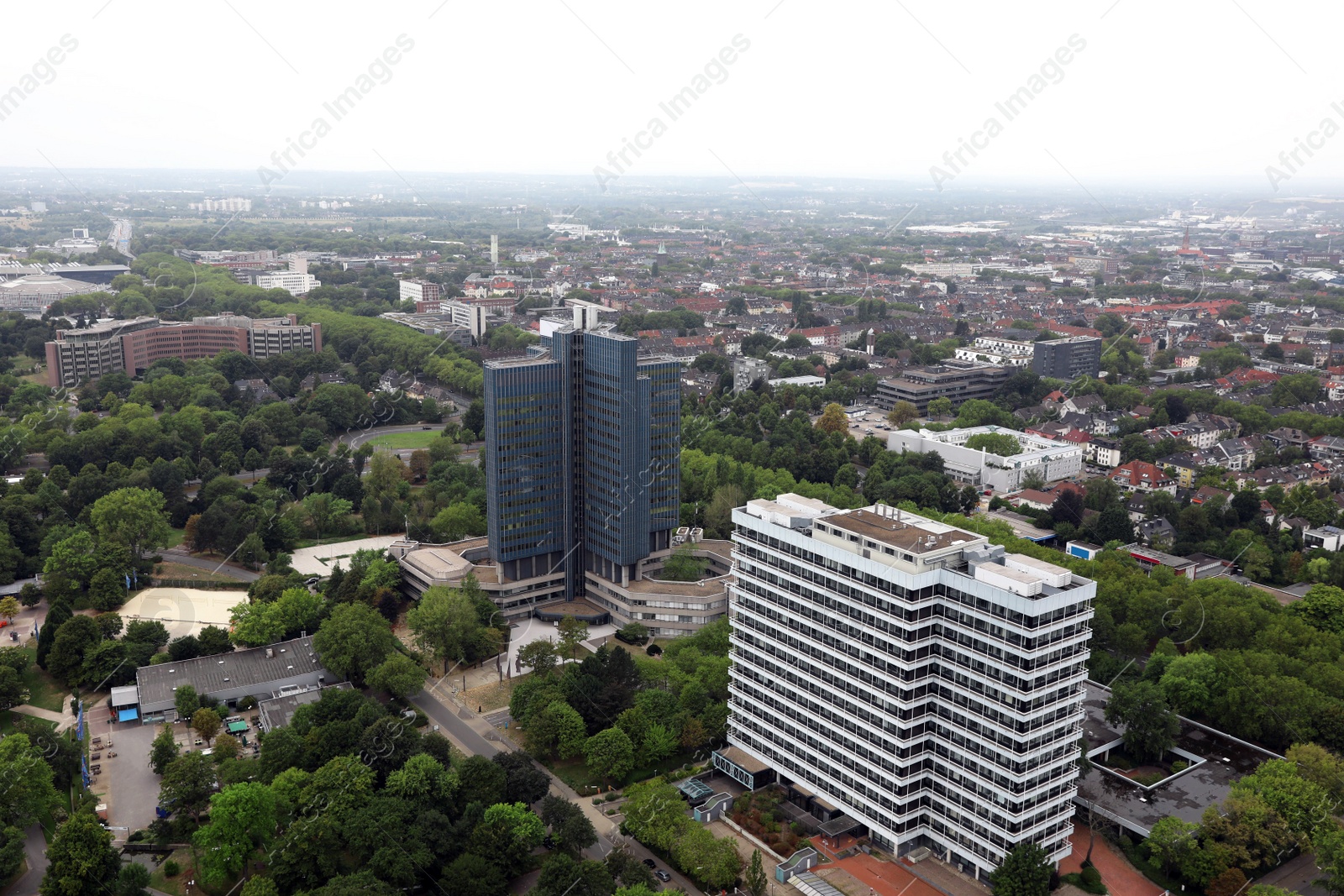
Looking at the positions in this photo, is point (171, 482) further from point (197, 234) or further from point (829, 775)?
point (197, 234)

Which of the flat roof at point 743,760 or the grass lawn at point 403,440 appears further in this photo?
the grass lawn at point 403,440

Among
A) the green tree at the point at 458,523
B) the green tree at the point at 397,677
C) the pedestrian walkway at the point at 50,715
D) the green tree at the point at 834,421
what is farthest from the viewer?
the green tree at the point at 834,421

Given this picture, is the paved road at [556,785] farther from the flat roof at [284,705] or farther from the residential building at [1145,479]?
the residential building at [1145,479]

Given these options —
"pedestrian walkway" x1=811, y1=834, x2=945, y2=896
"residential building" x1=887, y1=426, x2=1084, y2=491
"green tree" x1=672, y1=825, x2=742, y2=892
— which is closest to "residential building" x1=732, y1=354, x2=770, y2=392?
"residential building" x1=887, y1=426, x2=1084, y2=491

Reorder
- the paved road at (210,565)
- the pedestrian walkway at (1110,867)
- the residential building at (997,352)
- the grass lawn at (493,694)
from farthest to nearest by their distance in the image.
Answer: the residential building at (997,352) → the paved road at (210,565) → the grass lawn at (493,694) → the pedestrian walkway at (1110,867)

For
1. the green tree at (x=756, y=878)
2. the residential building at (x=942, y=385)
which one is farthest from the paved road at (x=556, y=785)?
the residential building at (x=942, y=385)

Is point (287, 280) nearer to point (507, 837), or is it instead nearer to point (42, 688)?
point (42, 688)

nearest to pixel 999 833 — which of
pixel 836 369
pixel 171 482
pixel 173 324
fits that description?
pixel 171 482
